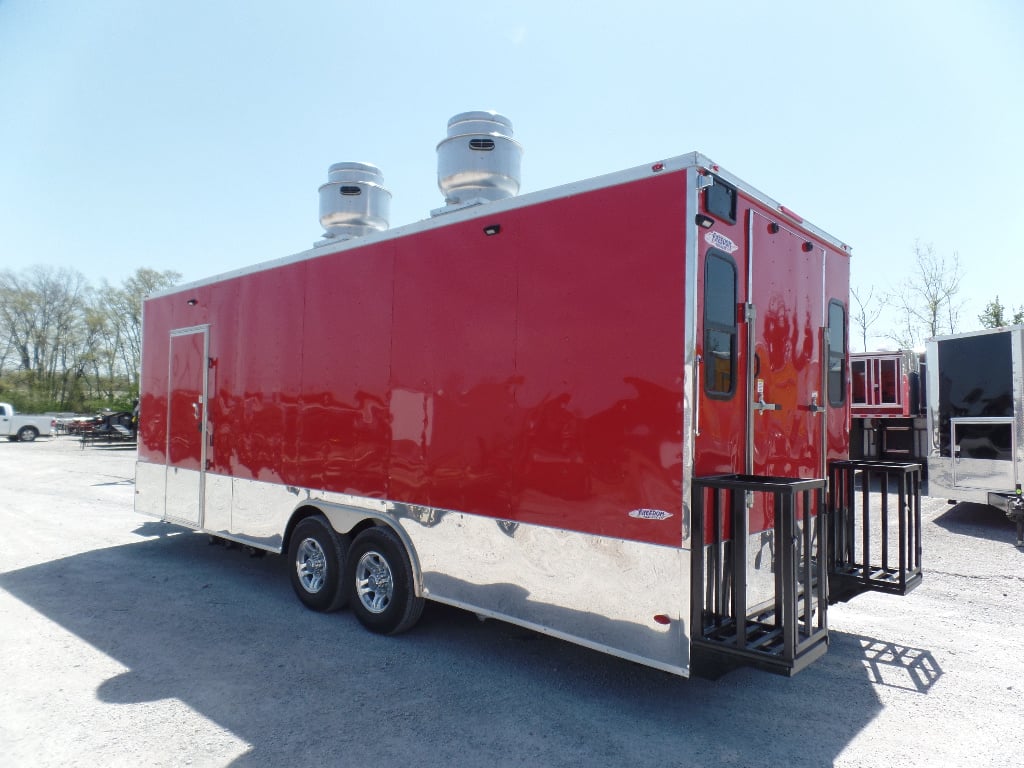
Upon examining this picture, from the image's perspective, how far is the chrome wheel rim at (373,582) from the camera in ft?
16.5

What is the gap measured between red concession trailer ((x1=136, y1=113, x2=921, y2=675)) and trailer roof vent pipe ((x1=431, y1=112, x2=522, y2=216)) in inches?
0.7

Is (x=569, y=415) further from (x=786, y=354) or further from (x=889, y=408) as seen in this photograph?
(x=889, y=408)

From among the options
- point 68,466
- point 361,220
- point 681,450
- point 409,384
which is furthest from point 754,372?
point 68,466

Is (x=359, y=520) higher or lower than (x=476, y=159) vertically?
lower

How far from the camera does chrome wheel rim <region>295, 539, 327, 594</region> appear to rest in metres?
5.62

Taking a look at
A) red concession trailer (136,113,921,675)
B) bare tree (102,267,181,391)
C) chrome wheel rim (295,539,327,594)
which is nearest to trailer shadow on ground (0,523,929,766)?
chrome wheel rim (295,539,327,594)

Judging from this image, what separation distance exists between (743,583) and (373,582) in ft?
9.23

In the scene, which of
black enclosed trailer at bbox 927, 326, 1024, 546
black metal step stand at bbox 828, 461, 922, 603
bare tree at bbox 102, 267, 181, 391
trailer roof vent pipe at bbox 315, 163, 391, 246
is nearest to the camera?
black metal step stand at bbox 828, 461, 922, 603

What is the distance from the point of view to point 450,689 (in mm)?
4102

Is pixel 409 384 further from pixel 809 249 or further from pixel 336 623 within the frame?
pixel 809 249

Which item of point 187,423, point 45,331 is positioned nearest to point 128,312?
point 45,331

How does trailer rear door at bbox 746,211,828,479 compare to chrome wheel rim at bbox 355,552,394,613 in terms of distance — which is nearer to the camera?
trailer rear door at bbox 746,211,828,479

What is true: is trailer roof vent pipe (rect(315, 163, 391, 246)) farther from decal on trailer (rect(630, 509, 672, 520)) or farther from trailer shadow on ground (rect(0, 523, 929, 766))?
decal on trailer (rect(630, 509, 672, 520))

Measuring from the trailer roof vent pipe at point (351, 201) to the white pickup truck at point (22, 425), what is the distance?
2942 cm
